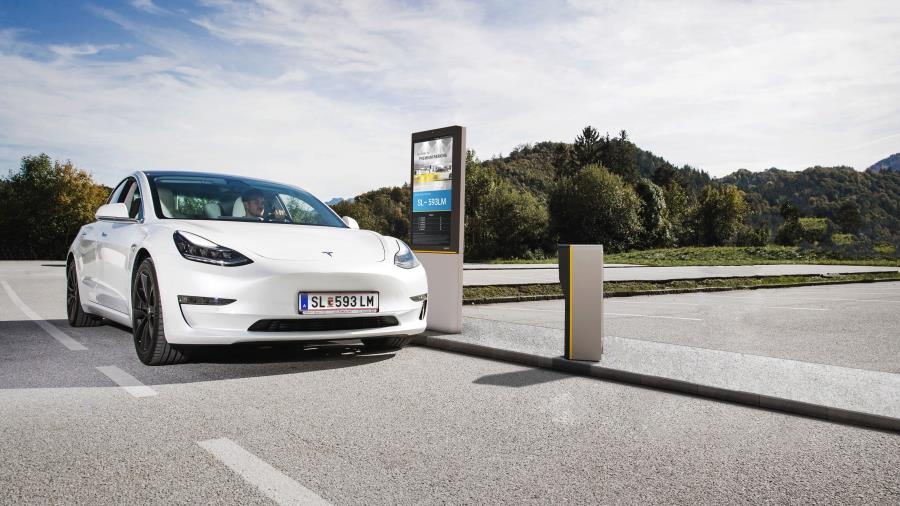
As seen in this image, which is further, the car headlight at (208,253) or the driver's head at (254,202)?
the driver's head at (254,202)

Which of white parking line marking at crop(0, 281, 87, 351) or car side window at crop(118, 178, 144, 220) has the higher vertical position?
car side window at crop(118, 178, 144, 220)

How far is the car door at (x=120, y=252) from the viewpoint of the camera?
5.87m

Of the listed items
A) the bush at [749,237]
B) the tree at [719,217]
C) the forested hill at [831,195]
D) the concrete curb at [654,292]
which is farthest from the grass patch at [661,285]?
the forested hill at [831,195]

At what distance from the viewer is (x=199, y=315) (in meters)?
4.94

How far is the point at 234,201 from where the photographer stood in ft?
20.7

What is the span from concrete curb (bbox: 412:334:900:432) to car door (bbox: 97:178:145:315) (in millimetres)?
2869

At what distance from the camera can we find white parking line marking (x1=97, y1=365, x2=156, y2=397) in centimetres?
468

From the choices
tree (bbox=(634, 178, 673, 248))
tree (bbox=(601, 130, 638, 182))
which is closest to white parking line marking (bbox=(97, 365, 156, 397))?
tree (bbox=(634, 178, 673, 248))

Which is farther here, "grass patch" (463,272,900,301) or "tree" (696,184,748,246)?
"tree" (696,184,748,246)

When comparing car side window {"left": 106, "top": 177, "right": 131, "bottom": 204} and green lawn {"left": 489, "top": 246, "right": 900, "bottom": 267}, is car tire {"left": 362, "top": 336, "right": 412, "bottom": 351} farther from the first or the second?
green lawn {"left": 489, "top": 246, "right": 900, "bottom": 267}

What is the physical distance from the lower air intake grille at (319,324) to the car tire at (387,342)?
662 mm

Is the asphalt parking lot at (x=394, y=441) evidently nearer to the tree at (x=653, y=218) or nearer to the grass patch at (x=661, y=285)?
the grass patch at (x=661, y=285)

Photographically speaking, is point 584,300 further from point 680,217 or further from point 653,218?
point 680,217

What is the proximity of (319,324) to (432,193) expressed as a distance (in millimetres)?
3016
